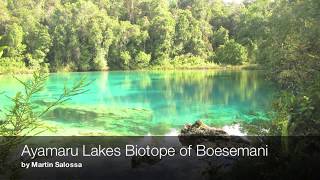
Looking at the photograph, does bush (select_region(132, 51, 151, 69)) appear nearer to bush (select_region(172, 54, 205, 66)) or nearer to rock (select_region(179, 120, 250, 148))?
bush (select_region(172, 54, 205, 66))

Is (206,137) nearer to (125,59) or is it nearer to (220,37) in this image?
(125,59)

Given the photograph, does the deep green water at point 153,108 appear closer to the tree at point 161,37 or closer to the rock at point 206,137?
the rock at point 206,137

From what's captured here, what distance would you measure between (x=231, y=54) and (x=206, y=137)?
79.7 ft

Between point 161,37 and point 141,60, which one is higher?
point 161,37

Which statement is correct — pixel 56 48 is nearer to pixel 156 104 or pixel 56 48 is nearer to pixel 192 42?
pixel 192 42

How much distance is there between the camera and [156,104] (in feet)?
41.7

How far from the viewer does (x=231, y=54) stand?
3059cm

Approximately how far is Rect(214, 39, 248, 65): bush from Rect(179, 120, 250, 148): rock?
2297 centimetres

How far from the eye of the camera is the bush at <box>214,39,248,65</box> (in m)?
29.9

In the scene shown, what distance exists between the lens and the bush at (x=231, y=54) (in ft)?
98.2

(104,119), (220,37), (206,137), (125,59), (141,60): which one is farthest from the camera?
(220,37)

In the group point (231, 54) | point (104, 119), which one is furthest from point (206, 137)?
point (231, 54)

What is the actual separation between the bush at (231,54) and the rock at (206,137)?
2297 centimetres

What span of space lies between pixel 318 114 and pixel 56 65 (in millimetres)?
27253
